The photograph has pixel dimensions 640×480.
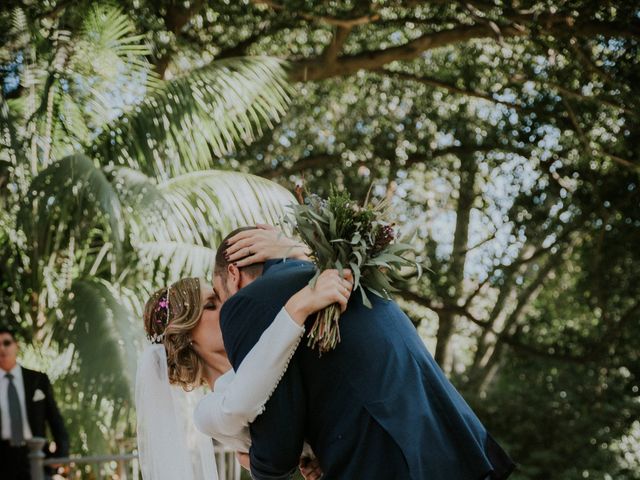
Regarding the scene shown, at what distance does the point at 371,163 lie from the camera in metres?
15.1

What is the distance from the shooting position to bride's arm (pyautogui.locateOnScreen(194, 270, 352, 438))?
9.56 ft

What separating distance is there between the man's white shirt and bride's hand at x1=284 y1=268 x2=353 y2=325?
580 cm

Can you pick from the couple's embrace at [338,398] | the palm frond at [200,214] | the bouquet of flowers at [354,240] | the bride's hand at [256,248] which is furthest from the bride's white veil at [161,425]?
the palm frond at [200,214]

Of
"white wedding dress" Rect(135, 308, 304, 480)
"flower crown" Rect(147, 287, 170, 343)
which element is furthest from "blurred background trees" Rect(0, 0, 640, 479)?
"flower crown" Rect(147, 287, 170, 343)

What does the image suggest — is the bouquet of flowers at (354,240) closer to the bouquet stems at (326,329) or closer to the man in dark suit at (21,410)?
the bouquet stems at (326,329)

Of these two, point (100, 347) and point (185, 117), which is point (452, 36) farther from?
point (100, 347)

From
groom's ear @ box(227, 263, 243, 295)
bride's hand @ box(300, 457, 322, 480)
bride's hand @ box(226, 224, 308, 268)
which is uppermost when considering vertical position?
bride's hand @ box(226, 224, 308, 268)

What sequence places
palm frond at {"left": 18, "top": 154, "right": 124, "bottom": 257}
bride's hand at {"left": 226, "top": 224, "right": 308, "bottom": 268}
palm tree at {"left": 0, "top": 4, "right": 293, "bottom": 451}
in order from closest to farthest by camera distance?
bride's hand at {"left": 226, "top": 224, "right": 308, "bottom": 268}
palm frond at {"left": 18, "top": 154, "right": 124, "bottom": 257}
palm tree at {"left": 0, "top": 4, "right": 293, "bottom": 451}

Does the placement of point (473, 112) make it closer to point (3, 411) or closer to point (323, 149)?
point (323, 149)

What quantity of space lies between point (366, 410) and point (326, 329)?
0.83 ft

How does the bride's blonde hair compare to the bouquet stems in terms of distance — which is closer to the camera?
the bouquet stems

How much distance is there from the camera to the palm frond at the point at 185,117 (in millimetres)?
10219

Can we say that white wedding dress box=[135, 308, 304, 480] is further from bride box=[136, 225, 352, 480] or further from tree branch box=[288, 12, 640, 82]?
tree branch box=[288, 12, 640, 82]

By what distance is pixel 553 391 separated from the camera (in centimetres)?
1703
